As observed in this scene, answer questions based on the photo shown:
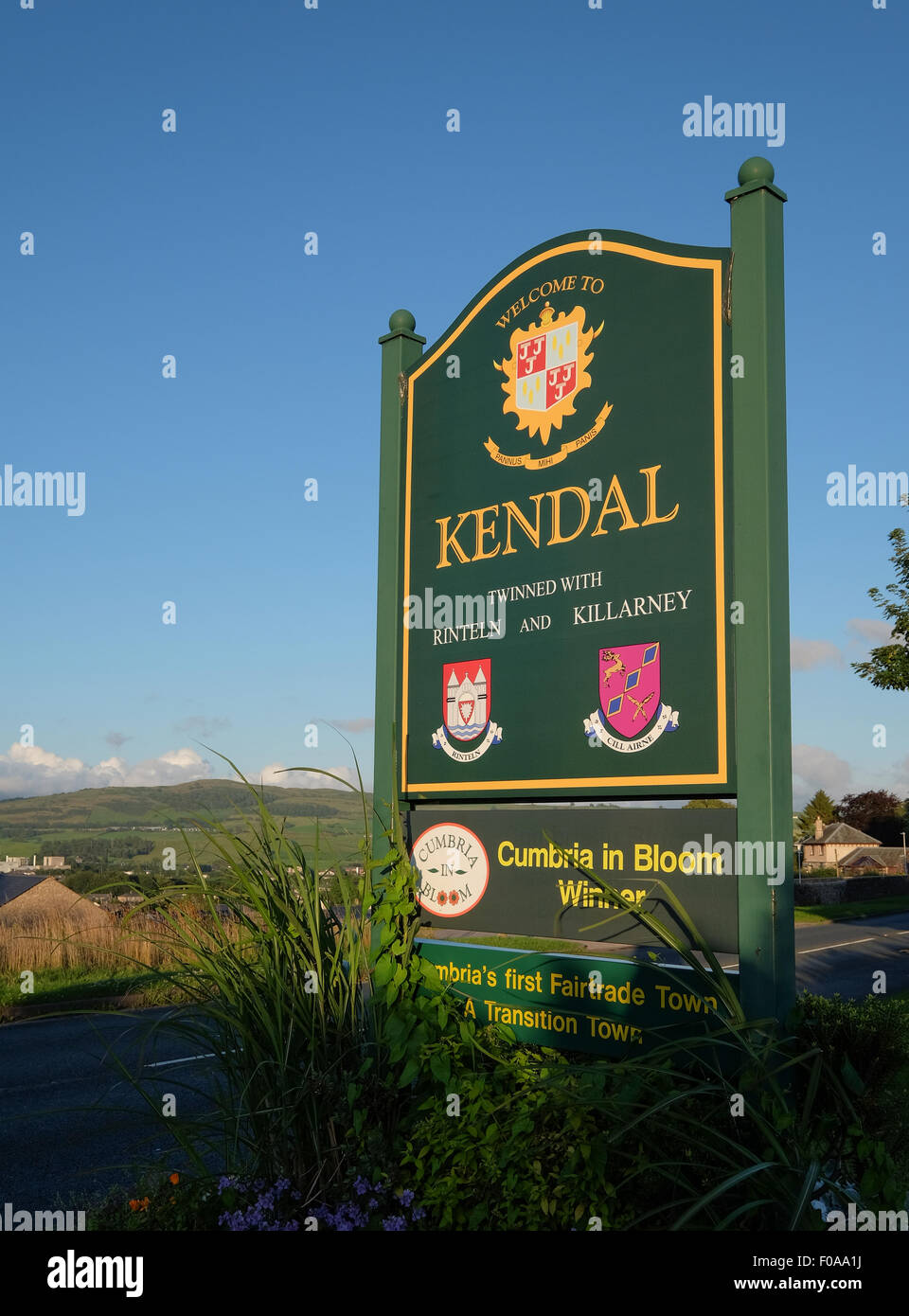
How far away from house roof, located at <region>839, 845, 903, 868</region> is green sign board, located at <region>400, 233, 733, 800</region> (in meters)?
68.0

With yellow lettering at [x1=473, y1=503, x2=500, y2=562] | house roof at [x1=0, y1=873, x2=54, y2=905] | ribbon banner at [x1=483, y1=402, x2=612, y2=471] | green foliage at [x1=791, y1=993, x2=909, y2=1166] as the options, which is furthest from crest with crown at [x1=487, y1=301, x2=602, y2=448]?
house roof at [x1=0, y1=873, x2=54, y2=905]

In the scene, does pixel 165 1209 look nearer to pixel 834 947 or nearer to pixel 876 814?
pixel 834 947

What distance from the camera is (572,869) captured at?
4730 millimetres

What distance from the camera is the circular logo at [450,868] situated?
16.9 feet

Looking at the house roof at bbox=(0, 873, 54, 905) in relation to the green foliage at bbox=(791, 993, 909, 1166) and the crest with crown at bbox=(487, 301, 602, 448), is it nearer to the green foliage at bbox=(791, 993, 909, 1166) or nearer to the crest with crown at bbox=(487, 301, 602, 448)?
the crest with crown at bbox=(487, 301, 602, 448)

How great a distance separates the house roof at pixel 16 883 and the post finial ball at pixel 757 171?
547 inches

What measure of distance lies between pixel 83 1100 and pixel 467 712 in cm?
500

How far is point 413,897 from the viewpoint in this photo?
212 inches

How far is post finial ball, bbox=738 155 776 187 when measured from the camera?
4344mm

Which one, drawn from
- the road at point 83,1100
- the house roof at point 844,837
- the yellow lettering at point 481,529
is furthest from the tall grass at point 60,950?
the house roof at point 844,837

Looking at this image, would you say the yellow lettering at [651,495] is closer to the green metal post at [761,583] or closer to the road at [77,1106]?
the green metal post at [761,583]
